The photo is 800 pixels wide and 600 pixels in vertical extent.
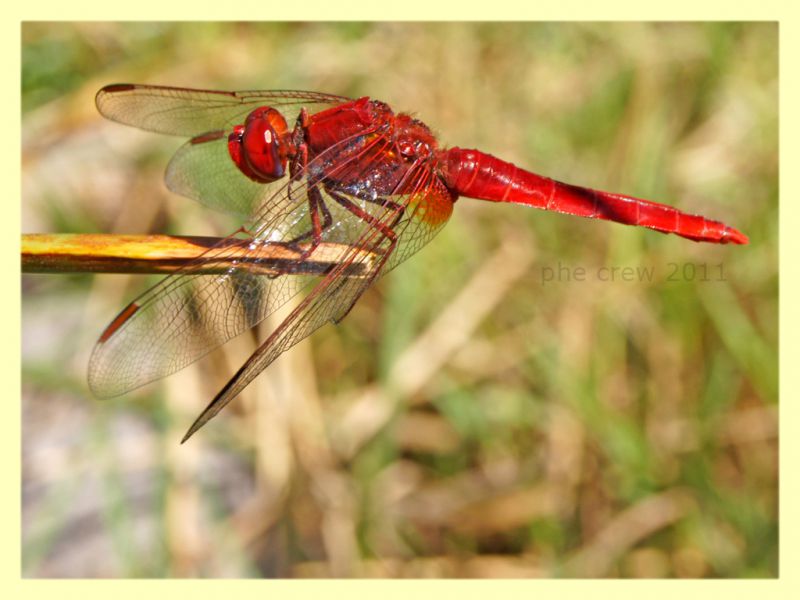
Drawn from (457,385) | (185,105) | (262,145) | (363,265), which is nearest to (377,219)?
(363,265)

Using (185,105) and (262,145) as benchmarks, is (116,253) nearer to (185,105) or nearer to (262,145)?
(262,145)

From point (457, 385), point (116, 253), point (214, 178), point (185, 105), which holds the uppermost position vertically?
point (185, 105)

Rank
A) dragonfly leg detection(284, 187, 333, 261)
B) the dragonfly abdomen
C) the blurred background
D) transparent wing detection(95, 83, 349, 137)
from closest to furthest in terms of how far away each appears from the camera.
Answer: dragonfly leg detection(284, 187, 333, 261) < the dragonfly abdomen < transparent wing detection(95, 83, 349, 137) < the blurred background

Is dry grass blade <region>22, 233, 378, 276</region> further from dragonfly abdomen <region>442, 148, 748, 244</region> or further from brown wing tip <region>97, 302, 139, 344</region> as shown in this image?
dragonfly abdomen <region>442, 148, 748, 244</region>

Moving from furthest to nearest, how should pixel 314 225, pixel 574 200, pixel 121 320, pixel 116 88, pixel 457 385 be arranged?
1. pixel 457 385
2. pixel 116 88
3. pixel 574 200
4. pixel 314 225
5. pixel 121 320

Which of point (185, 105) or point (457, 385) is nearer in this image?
point (185, 105)

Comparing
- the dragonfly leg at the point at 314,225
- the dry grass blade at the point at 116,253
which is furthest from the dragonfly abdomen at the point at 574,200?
the dry grass blade at the point at 116,253

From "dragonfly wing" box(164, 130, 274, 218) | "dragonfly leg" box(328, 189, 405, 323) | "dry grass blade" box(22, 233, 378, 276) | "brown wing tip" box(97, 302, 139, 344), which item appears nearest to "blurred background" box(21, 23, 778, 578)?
"dragonfly wing" box(164, 130, 274, 218)

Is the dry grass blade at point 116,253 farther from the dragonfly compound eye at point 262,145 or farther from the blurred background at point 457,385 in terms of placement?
the blurred background at point 457,385
